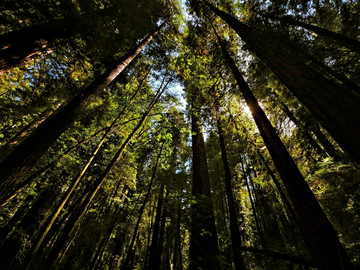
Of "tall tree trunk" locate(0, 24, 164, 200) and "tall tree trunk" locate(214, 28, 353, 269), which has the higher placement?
"tall tree trunk" locate(0, 24, 164, 200)

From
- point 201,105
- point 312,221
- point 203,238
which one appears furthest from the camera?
point 201,105

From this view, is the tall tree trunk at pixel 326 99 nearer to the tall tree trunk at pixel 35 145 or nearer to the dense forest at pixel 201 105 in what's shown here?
the dense forest at pixel 201 105

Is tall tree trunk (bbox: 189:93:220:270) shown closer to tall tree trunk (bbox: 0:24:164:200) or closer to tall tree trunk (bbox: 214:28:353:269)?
tall tree trunk (bbox: 214:28:353:269)

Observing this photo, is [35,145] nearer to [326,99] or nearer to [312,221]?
[312,221]

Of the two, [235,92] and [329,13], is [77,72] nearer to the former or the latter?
[235,92]

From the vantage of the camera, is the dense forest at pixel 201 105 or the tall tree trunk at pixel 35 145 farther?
the tall tree trunk at pixel 35 145

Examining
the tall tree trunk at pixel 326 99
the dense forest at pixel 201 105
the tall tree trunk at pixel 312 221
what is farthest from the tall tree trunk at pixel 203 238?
the tall tree trunk at pixel 326 99

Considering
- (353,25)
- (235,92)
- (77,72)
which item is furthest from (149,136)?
(353,25)

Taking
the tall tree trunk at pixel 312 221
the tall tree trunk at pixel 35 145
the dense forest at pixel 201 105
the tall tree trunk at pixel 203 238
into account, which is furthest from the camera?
the tall tree trunk at pixel 203 238

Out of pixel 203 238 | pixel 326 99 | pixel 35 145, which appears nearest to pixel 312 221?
pixel 326 99

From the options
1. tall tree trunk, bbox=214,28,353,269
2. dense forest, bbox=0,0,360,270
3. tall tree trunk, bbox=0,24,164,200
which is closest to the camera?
tall tree trunk, bbox=214,28,353,269

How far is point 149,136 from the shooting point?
706cm

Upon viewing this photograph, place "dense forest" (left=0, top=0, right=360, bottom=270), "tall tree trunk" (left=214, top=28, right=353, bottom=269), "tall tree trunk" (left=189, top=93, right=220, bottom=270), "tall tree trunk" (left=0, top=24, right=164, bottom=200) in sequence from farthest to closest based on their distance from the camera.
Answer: "tall tree trunk" (left=189, top=93, right=220, bottom=270) → "tall tree trunk" (left=0, top=24, right=164, bottom=200) → "dense forest" (left=0, top=0, right=360, bottom=270) → "tall tree trunk" (left=214, top=28, right=353, bottom=269)

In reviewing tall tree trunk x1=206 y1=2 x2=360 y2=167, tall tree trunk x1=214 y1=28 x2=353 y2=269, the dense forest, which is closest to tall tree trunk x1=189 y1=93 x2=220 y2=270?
the dense forest
